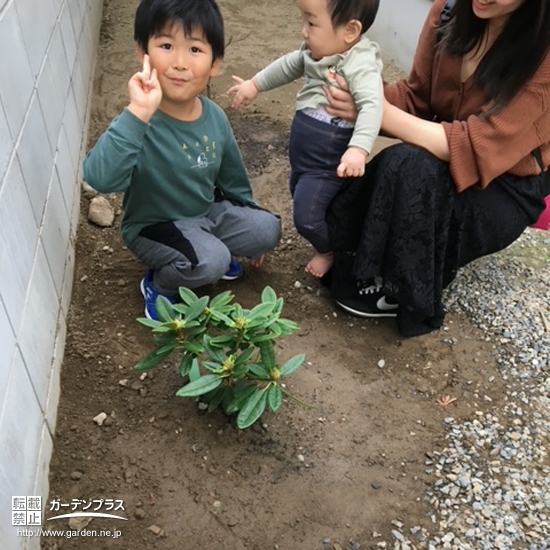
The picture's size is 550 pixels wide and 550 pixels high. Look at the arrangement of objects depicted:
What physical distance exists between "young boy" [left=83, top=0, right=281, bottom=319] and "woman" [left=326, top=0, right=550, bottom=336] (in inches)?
14.5

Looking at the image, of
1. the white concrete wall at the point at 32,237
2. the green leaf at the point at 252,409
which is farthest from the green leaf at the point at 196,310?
the white concrete wall at the point at 32,237

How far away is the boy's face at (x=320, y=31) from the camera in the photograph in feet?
6.11

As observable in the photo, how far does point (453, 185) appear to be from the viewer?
202cm

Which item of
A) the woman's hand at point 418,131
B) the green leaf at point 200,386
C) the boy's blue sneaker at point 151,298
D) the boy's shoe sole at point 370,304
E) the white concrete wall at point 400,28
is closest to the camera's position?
the green leaf at point 200,386

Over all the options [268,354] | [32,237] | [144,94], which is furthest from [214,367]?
[144,94]

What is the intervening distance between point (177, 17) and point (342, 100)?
1.85ft

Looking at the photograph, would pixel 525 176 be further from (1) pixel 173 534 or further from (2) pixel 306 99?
(1) pixel 173 534

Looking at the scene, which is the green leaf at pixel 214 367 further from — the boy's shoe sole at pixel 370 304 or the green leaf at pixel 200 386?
the boy's shoe sole at pixel 370 304

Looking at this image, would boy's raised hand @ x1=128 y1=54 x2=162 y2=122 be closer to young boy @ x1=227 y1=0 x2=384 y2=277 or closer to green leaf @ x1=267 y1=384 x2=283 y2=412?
young boy @ x1=227 y1=0 x2=384 y2=277

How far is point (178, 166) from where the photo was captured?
1.97 m

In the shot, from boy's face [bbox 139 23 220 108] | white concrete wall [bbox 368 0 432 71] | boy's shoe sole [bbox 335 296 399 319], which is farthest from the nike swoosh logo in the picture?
white concrete wall [bbox 368 0 432 71]

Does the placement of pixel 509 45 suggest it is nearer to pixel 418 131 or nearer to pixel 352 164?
pixel 418 131

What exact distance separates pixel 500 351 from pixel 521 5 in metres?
1.11

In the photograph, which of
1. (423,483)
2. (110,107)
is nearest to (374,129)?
(423,483)
